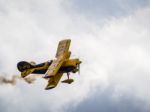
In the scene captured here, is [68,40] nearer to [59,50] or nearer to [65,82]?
[59,50]

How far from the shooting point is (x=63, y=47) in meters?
117

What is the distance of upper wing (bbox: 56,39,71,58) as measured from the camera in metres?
115

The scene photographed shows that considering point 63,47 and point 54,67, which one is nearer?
point 54,67

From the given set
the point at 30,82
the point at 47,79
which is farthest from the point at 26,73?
the point at 47,79

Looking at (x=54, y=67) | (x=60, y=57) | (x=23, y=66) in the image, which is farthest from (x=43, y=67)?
(x=54, y=67)

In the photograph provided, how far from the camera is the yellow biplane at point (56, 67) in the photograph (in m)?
103

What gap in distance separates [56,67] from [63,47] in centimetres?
1220

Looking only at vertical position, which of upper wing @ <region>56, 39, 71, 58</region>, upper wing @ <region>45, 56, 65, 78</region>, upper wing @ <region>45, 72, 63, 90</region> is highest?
upper wing @ <region>56, 39, 71, 58</region>

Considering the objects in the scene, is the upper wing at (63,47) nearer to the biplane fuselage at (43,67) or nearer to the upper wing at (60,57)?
the upper wing at (60,57)

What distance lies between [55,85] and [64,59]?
9856mm

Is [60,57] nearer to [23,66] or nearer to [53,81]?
[23,66]

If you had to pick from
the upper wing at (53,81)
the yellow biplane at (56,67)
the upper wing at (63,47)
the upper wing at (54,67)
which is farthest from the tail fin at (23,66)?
the upper wing at (53,81)

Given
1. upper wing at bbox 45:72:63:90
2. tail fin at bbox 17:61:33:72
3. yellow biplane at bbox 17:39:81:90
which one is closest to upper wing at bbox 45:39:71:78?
yellow biplane at bbox 17:39:81:90

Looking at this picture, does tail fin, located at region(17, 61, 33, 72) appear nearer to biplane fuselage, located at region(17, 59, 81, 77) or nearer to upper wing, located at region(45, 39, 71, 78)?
biplane fuselage, located at region(17, 59, 81, 77)
